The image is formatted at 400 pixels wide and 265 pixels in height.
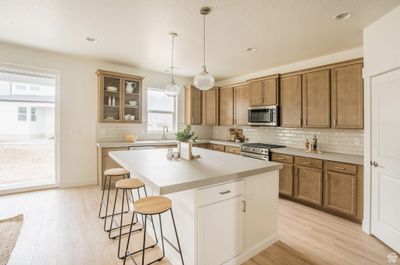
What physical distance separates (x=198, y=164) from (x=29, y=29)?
124 inches

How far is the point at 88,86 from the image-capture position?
176 inches

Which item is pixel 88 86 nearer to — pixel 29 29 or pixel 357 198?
pixel 29 29

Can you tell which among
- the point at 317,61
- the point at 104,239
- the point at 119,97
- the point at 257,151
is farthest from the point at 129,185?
the point at 317,61

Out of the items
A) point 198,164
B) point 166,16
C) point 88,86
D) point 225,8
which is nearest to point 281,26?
point 225,8

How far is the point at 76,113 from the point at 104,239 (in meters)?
2.93

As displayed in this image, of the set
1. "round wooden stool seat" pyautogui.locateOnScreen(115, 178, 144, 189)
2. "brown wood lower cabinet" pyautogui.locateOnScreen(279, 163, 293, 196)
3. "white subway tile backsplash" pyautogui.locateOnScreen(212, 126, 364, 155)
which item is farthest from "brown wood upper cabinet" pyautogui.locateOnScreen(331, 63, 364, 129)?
"round wooden stool seat" pyautogui.locateOnScreen(115, 178, 144, 189)

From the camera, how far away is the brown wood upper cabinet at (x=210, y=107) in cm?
572

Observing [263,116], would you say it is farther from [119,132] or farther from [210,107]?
[119,132]

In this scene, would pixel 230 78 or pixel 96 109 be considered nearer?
pixel 96 109

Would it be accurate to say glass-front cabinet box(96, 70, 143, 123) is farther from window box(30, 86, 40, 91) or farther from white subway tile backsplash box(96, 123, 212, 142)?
window box(30, 86, 40, 91)

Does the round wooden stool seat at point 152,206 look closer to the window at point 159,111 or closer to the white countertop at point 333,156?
the white countertop at point 333,156

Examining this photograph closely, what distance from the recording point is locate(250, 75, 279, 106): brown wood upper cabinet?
13.8ft

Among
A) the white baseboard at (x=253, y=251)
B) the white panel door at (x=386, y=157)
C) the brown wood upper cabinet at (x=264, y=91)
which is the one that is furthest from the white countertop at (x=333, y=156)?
the white baseboard at (x=253, y=251)

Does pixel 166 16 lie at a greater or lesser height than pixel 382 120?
greater
